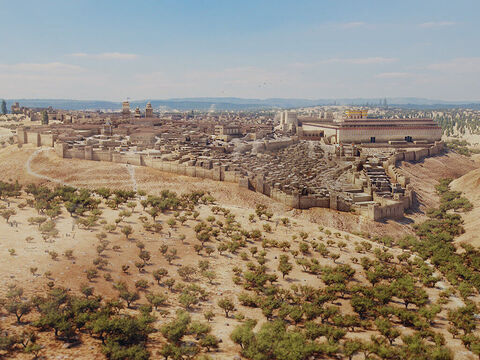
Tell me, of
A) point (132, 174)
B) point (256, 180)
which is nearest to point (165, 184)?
point (132, 174)

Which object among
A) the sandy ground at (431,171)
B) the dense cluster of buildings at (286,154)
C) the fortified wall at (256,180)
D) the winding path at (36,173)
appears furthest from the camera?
the sandy ground at (431,171)

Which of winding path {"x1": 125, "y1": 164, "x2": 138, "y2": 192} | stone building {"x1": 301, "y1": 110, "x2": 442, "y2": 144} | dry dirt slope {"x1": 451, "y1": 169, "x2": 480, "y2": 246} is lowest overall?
dry dirt slope {"x1": 451, "y1": 169, "x2": 480, "y2": 246}

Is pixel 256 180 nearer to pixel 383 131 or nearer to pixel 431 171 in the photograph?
pixel 431 171

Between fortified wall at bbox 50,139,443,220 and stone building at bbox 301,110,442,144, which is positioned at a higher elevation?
stone building at bbox 301,110,442,144

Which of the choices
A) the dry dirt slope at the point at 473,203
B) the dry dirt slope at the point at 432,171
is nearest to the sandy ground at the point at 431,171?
the dry dirt slope at the point at 432,171

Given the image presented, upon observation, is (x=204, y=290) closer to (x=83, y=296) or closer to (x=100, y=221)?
(x=83, y=296)

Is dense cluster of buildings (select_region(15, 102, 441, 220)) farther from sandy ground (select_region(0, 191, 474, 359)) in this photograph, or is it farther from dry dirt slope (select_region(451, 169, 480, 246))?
sandy ground (select_region(0, 191, 474, 359))

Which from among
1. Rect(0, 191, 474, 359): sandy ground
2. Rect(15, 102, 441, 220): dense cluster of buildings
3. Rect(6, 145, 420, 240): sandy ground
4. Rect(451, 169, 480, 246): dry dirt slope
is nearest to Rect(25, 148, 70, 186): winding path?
Rect(6, 145, 420, 240): sandy ground

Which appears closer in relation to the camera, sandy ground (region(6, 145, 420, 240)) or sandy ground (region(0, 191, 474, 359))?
sandy ground (region(0, 191, 474, 359))

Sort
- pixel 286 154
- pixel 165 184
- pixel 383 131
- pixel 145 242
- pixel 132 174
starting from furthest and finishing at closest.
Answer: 1. pixel 383 131
2. pixel 286 154
3. pixel 132 174
4. pixel 165 184
5. pixel 145 242

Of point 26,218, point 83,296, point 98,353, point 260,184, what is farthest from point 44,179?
point 98,353

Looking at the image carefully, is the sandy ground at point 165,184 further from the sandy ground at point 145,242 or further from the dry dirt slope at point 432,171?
the dry dirt slope at point 432,171
